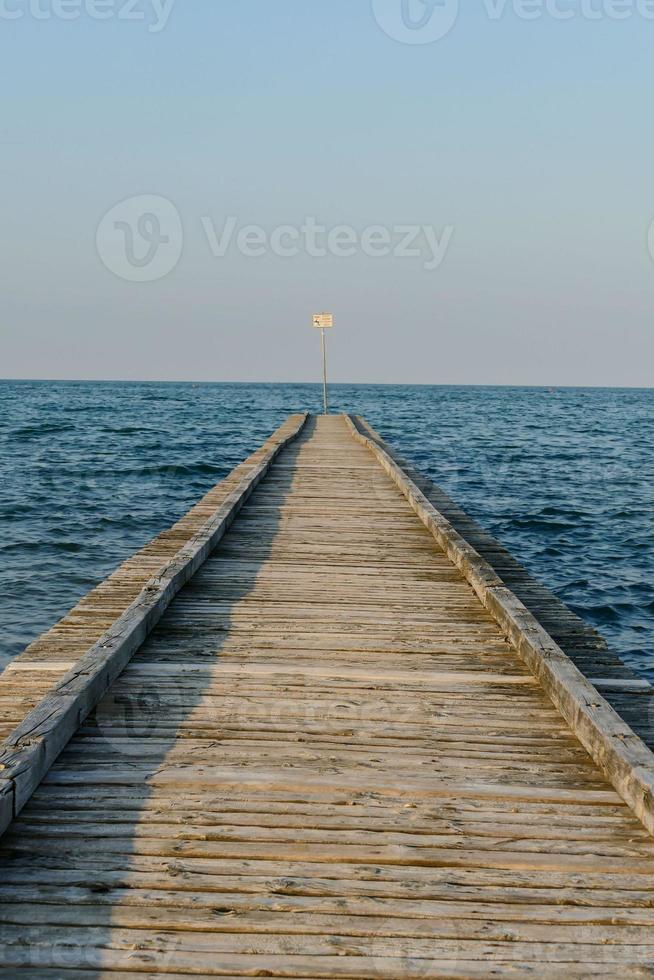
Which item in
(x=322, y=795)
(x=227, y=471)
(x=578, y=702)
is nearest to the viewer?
(x=322, y=795)

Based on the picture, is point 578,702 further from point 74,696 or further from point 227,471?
point 227,471

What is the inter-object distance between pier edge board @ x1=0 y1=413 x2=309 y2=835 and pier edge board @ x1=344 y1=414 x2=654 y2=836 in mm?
2436

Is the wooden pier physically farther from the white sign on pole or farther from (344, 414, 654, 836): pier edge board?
the white sign on pole

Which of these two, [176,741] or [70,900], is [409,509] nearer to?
[176,741]

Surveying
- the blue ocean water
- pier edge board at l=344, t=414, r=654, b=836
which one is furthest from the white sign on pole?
pier edge board at l=344, t=414, r=654, b=836

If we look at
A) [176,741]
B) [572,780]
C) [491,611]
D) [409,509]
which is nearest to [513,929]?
[572,780]

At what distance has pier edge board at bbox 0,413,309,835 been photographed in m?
3.38

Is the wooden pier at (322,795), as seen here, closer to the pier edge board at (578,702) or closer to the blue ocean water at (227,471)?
the pier edge board at (578,702)

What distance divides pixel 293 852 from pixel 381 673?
192 cm

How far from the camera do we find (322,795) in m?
3.57

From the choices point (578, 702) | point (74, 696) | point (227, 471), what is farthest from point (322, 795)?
point (227, 471)

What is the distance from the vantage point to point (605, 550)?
16.0 meters

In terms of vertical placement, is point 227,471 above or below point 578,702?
below

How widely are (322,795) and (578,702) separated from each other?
149cm
